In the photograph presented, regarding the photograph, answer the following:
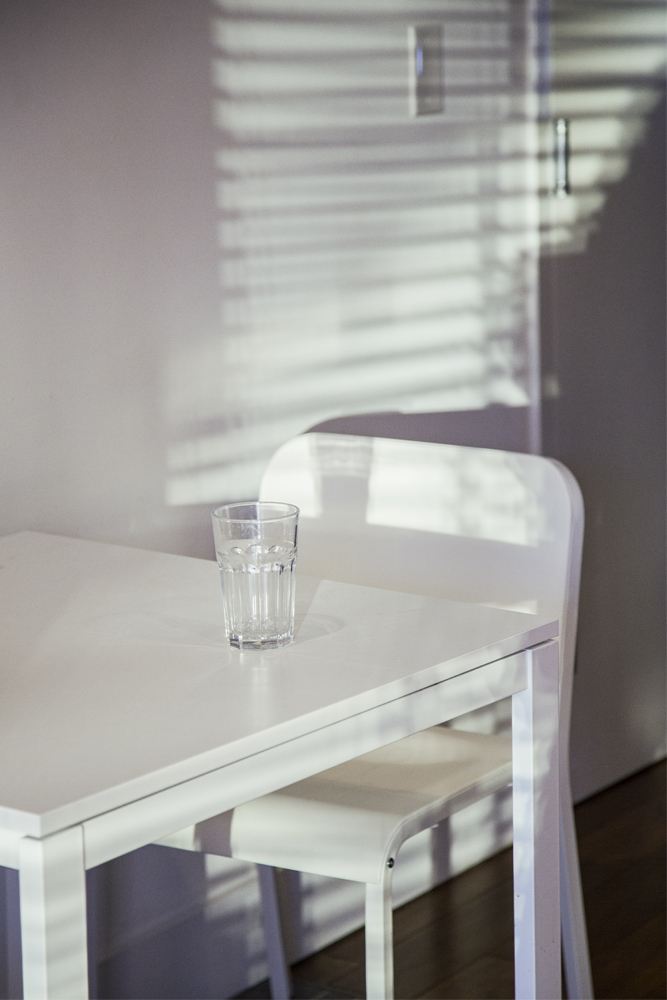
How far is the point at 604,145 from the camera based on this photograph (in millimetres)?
2246

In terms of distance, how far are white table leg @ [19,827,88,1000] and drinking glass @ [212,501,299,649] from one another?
30cm

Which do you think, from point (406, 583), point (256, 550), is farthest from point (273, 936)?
point (256, 550)

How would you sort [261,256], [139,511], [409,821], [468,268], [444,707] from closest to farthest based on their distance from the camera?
[444,707] < [409,821] < [139,511] < [261,256] < [468,268]

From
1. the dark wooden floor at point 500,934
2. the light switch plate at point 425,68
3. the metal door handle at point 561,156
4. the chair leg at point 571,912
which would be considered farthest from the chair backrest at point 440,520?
the metal door handle at point 561,156

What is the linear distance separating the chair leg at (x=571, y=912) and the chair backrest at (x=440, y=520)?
13cm

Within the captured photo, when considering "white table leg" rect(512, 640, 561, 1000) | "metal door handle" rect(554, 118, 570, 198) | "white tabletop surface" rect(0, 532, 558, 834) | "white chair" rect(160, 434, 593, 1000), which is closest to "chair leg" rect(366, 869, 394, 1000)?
"white chair" rect(160, 434, 593, 1000)

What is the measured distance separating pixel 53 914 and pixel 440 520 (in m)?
0.85

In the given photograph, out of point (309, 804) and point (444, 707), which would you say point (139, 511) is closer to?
point (309, 804)

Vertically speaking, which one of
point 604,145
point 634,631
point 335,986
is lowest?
point 335,986

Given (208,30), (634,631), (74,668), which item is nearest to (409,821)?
(74,668)

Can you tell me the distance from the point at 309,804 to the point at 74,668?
0.38m

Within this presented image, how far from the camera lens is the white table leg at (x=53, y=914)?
0.66 m

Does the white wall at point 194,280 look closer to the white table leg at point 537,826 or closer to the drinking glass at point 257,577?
the drinking glass at point 257,577

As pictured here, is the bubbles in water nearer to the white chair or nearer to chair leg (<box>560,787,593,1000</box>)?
the white chair
